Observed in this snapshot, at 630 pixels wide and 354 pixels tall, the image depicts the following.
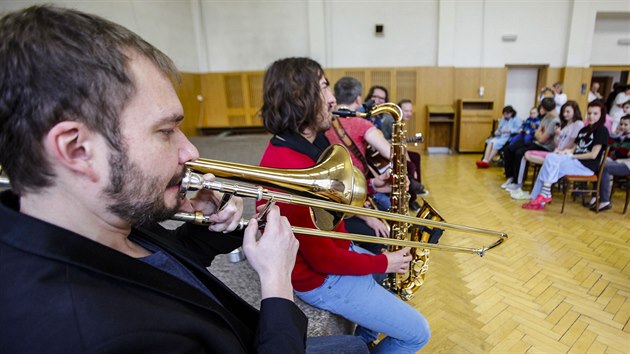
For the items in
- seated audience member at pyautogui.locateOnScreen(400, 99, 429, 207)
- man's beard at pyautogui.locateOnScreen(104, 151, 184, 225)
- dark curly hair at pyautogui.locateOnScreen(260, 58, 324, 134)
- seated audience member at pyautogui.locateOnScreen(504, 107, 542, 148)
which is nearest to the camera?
man's beard at pyautogui.locateOnScreen(104, 151, 184, 225)

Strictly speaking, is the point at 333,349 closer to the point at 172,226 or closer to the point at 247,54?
the point at 172,226

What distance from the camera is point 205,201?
1012mm

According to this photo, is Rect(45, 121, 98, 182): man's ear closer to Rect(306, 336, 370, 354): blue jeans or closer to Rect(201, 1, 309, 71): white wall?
Rect(306, 336, 370, 354): blue jeans

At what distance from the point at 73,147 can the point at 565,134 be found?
221 inches

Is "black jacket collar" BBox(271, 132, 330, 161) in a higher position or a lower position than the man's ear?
lower

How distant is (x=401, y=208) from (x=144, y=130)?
1613 mm

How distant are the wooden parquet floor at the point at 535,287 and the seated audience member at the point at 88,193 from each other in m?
1.92

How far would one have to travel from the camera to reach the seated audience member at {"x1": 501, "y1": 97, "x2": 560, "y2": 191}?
5.08m

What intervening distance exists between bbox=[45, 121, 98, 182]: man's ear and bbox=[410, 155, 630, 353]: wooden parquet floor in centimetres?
212

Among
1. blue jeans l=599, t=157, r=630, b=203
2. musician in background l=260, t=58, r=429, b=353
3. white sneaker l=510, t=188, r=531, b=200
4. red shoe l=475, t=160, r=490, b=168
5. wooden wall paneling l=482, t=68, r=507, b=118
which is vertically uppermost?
wooden wall paneling l=482, t=68, r=507, b=118

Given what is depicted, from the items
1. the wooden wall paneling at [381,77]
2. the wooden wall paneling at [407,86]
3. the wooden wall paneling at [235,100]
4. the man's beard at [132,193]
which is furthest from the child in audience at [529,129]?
the wooden wall paneling at [235,100]

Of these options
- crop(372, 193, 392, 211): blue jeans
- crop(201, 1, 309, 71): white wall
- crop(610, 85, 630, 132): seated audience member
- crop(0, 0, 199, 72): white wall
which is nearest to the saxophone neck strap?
crop(372, 193, 392, 211): blue jeans

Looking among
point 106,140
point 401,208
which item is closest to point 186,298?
point 106,140

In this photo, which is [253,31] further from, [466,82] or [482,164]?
[482,164]
